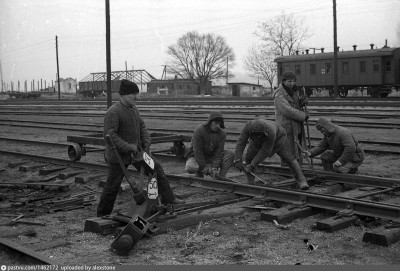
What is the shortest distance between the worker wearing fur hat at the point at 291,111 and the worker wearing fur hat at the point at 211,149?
106cm

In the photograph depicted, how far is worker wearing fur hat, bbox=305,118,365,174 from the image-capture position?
8914 mm

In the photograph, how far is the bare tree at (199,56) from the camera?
89.9 m

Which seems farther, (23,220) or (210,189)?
(210,189)

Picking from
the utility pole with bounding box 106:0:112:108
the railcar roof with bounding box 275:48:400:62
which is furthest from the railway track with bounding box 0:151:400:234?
the railcar roof with bounding box 275:48:400:62

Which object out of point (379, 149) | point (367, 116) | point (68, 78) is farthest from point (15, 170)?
point (68, 78)

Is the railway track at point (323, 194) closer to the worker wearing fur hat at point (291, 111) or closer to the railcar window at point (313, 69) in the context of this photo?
the worker wearing fur hat at point (291, 111)

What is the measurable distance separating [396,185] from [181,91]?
7605 centimetres

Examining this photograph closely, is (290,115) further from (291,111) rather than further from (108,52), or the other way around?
(108,52)

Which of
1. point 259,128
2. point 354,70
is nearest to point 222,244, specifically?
point 259,128

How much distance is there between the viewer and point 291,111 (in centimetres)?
891

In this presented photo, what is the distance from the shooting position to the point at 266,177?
9.60 metres

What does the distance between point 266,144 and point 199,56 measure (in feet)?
273

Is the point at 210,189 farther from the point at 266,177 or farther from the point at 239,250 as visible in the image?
the point at 239,250

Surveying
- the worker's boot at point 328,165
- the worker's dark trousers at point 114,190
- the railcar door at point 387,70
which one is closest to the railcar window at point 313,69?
the railcar door at point 387,70
